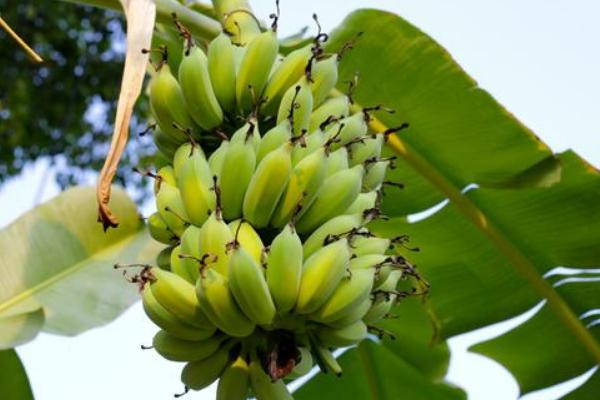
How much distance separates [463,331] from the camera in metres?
1.79

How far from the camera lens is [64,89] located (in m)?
7.09

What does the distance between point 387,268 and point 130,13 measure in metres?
0.39

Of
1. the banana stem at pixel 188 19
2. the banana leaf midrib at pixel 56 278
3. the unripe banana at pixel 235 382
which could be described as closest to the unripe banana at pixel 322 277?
the unripe banana at pixel 235 382

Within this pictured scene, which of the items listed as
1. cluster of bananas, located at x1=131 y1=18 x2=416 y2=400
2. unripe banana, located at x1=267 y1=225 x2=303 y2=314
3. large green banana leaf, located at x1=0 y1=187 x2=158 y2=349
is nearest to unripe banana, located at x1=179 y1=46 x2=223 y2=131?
cluster of bananas, located at x1=131 y1=18 x2=416 y2=400

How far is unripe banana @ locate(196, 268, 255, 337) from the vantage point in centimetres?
95

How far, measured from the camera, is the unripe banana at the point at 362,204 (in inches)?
43.9

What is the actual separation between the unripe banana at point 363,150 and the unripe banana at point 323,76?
8 cm

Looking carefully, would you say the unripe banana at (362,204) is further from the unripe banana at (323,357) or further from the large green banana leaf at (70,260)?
the large green banana leaf at (70,260)

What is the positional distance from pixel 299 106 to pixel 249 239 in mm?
185

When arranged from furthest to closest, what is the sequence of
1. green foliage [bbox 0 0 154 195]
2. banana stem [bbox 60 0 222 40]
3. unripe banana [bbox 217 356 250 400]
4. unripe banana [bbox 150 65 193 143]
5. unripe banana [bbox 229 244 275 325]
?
green foliage [bbox 0 0 154 195], banana stem [bbox 60 0 222 40], unripe banana [bbox 150 65 193 143], unripe banana [bbox 217 356 250 400], unripe banana [bbox 229 244 275 325]

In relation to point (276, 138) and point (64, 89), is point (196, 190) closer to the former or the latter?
point (276, 138)

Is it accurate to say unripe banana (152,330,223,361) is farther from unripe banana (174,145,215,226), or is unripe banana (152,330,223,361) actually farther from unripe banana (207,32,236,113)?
unripe banana (207,32,236,113)

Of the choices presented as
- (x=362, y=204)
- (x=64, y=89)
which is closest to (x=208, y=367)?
(x=362, y=204)

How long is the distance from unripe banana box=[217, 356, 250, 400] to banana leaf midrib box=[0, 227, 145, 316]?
0.71 metres
